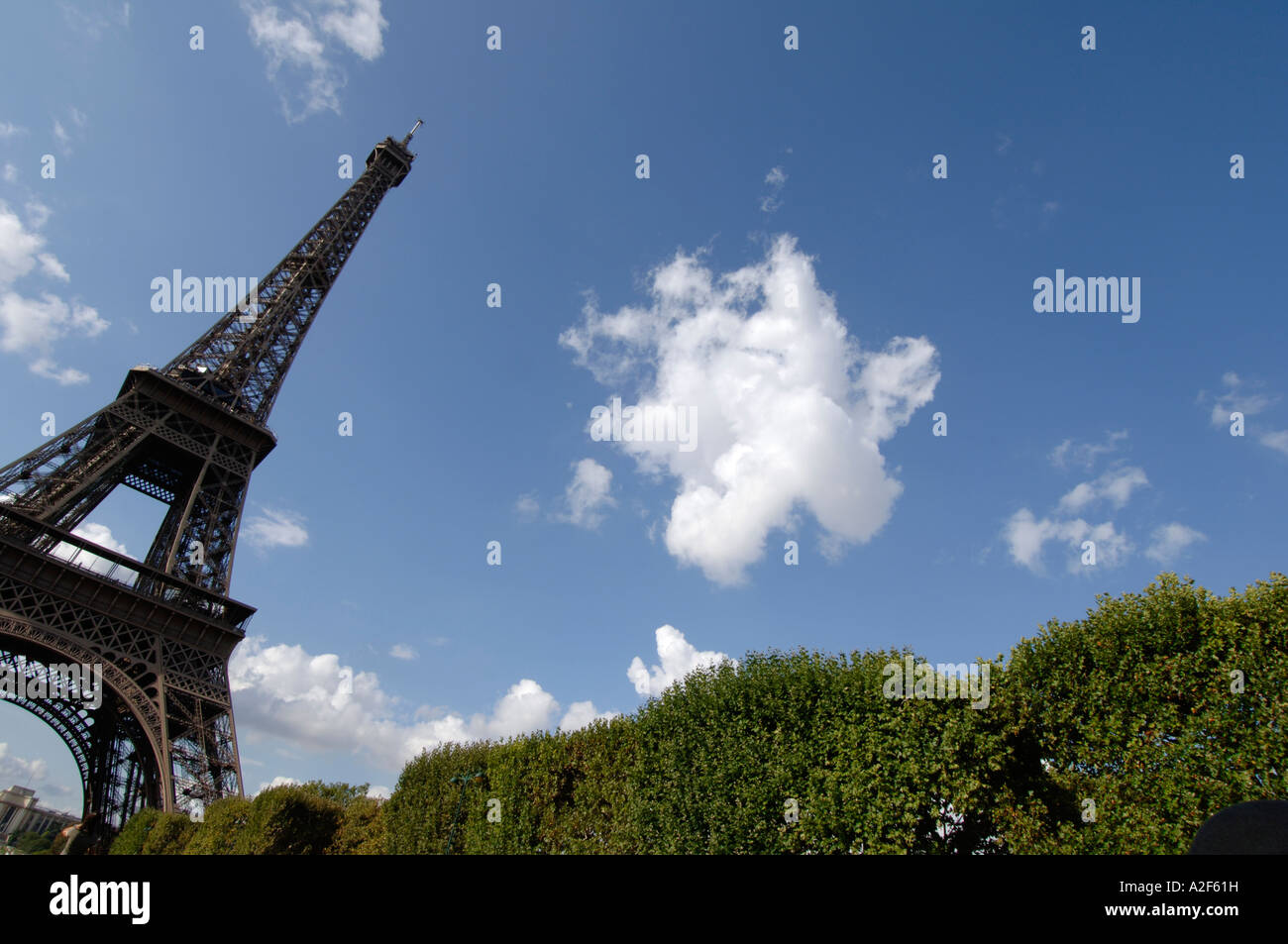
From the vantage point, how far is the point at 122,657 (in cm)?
3234

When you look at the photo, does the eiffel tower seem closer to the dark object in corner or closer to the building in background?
the dark object in corner

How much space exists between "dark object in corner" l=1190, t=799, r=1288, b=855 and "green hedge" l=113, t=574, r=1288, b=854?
41.0 feet

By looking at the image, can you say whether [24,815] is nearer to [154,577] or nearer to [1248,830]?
[154,577]

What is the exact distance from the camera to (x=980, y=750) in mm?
15055

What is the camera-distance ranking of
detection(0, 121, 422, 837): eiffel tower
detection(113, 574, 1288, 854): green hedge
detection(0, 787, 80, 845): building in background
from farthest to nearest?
detection(0, 787, 80, 845): building in background
detection(0, 121, 422, 837): eiffel tower
detection(113, 574, 1288, 854): green hedge

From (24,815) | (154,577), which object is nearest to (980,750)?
(154,577)

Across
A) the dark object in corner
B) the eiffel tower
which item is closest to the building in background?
the eiffel tower

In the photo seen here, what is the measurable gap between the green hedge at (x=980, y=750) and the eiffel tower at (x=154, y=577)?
2410 cm

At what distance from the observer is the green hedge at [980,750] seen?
13289mm

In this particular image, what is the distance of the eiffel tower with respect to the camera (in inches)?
1227

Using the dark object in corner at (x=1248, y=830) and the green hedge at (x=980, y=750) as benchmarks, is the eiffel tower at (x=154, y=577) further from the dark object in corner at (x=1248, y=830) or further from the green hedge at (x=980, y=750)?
the dark object in corner at (x=1248, y=830)
